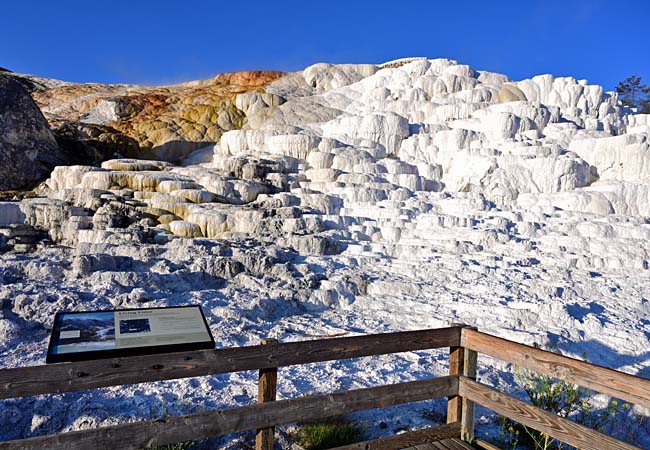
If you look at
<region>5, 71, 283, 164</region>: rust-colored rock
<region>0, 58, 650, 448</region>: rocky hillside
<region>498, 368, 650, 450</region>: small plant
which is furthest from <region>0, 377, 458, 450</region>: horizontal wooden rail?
<region>5, 71, 283, 164</region>: rust-colored rock

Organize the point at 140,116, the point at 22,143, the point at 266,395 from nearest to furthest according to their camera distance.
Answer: the point at 266,395 → the point at 22,143 → the point at 140,116

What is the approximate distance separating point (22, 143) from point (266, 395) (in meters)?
18.7

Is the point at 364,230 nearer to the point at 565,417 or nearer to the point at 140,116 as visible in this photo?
the point at 565,417

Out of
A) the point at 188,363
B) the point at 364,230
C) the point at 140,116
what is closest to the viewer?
the point at 188,363

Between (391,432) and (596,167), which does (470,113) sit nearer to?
(596,167)

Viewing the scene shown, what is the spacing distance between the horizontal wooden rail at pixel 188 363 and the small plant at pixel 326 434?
947 mm

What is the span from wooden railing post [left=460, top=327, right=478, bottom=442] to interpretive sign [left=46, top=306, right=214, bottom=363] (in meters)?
1.73

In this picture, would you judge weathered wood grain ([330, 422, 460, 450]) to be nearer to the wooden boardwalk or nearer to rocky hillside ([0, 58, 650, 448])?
the wooden boardwalk

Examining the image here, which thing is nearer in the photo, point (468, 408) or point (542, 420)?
point (542, 420)

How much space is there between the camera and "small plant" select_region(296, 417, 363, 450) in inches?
140

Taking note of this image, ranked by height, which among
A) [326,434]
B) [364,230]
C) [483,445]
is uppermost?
[364,230]

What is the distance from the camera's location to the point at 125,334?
273 cm

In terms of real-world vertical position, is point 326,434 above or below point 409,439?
Result: below

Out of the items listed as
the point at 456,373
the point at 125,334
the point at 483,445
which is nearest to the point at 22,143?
the point at 125,334
